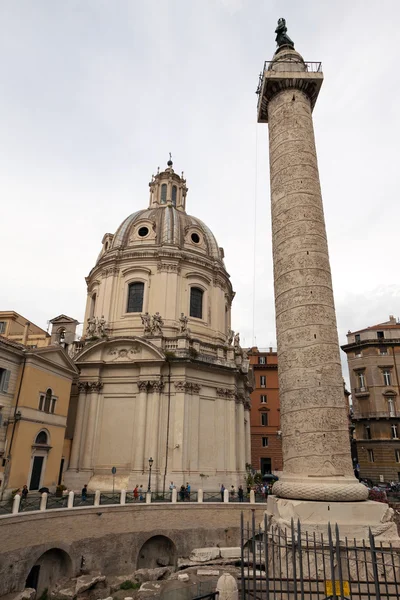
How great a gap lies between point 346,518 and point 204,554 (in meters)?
10.6

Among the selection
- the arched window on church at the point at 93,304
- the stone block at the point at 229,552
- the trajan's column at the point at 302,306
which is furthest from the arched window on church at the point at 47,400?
the trajan's column at the point at 302,306

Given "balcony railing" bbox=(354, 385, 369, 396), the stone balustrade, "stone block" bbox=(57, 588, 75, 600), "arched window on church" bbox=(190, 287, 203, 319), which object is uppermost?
"arched window on church" bbox=(190, 287, 203, 319)

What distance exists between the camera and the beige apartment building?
114ft

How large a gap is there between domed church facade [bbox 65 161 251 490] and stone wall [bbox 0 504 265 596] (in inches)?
182

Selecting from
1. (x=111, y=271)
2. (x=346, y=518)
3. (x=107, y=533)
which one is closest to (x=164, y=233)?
(x=111, y=271)

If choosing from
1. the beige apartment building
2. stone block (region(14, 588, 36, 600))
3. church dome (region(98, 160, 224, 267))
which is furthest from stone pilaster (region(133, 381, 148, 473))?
the beige apartment building

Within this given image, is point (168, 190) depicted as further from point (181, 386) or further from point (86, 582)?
point (86, 582)

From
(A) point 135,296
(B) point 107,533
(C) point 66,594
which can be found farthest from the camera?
(A) point 135,296

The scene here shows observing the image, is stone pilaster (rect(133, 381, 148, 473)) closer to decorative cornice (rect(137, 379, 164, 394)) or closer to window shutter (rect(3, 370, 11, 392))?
decorative cornice (rect(137, 379, 164, 394))

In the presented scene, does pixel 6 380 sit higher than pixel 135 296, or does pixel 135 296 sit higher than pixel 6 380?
pixel 135 296

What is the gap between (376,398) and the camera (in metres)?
36.6

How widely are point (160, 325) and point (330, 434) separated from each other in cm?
1913

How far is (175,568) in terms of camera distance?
17750 millimetres

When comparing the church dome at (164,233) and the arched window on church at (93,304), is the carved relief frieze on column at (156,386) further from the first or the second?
the church dome at (164,233)
